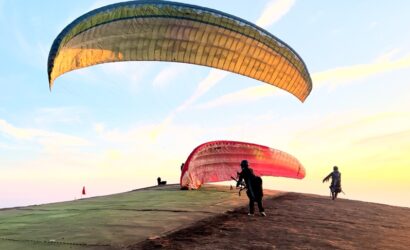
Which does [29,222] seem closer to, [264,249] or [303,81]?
[264,249]

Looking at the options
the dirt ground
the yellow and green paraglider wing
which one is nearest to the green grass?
the dirt ground

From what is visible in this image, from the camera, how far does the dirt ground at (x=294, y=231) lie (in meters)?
10.3

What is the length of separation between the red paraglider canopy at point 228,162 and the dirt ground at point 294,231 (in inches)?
229

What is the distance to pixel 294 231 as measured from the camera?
1218cm

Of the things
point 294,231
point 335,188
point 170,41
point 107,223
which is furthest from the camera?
point 335,188

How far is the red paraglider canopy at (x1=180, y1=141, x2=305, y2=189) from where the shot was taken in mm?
22703

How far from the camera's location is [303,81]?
2233cm

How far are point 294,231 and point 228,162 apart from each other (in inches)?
508

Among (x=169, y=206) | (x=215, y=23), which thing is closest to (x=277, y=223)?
(x=169, y=206)

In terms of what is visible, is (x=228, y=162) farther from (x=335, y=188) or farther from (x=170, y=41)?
(x=170, y=41)

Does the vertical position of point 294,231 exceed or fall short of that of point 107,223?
it falls short

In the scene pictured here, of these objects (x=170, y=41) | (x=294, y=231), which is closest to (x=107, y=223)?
(x=294, y=231)

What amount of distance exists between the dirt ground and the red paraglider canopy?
5805 millimetres

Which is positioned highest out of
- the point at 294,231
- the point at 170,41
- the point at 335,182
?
the point at 170,41
